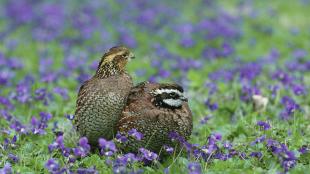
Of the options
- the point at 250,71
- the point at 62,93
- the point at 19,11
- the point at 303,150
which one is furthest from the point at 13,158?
the point at 19,11

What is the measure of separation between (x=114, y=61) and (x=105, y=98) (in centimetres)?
44

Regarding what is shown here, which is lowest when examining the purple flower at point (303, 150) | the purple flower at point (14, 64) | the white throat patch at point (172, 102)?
the purple flower at point (303, 150)

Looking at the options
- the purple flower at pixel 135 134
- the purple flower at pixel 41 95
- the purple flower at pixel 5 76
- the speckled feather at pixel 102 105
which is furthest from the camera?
the purple flower at pixel 5 76

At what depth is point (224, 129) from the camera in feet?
25.3

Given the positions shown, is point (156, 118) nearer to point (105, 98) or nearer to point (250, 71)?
point (105, 98)

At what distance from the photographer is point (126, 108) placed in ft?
21.6

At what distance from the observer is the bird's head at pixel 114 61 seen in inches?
263

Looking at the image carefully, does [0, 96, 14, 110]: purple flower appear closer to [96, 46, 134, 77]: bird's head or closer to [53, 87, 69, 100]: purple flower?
[53, 87, 69, 100]: purple flower

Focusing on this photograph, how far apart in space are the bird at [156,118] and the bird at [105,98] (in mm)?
117

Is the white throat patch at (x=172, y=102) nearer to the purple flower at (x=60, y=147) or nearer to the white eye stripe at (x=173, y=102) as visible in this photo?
the white eye stripe at (x=173, y=102)

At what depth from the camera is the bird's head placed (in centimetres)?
668

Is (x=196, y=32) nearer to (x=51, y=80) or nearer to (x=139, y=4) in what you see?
(x=139, y=4)

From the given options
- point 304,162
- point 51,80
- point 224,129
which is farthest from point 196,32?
point 304,162

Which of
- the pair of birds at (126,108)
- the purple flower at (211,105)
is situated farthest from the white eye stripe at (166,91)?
the purple flower at (211,105)
